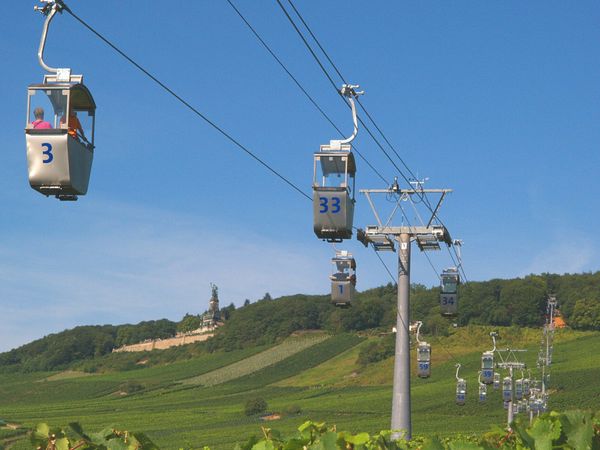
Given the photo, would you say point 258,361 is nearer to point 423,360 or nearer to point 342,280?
point 423,360

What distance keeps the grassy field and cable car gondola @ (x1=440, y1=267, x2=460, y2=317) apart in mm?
34778

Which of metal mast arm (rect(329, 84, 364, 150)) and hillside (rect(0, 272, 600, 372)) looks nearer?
metal mast arm (rect(329, 84, 364, 150))

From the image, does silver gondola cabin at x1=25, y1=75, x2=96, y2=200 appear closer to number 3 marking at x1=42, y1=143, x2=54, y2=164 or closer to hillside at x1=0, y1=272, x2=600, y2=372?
number 3 marking at x1=42, y1=143, x2=54, y2=164

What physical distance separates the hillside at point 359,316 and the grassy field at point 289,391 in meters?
5.23

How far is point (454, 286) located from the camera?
101 feet

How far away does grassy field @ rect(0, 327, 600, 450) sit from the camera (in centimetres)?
8425

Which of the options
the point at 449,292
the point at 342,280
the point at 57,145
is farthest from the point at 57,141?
the point at 449,292

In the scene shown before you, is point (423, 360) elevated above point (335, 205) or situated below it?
below

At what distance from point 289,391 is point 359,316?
121 feet

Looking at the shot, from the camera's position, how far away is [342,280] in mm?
23594

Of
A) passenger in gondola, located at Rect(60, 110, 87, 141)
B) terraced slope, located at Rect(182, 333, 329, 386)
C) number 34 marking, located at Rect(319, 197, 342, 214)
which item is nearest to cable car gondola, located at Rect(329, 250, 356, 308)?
number 34 marking, located at Rect(319, 197, 342, 214)

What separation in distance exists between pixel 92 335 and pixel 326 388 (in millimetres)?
88241

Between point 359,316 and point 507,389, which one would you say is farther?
point 359,316

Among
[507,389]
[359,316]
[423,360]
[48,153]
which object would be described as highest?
[359,316]
